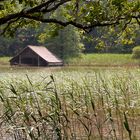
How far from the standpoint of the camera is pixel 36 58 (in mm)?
90625

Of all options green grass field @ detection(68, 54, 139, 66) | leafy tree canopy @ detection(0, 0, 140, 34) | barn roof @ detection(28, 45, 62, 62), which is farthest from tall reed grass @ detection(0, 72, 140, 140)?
barn roof @ detection(28, 45, 62, 62)

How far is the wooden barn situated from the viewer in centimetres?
8800

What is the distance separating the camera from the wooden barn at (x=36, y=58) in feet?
289

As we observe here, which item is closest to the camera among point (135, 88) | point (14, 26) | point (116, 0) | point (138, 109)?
point (116, 0)

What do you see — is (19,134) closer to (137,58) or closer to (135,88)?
(135,88)

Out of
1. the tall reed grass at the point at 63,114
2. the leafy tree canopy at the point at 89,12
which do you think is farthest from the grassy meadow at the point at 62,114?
the leafy tree canopy at the point at 89,12

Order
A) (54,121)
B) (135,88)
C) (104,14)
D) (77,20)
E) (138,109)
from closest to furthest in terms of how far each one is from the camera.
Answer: (54,121), (104,14), (77,20), (138,109), (135,88)

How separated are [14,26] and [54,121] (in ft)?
15.1

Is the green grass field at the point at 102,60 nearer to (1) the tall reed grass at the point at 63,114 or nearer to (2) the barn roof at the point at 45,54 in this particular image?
(2) the barn roof at the point at 45,54

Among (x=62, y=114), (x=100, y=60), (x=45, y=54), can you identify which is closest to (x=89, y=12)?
(x=62, y=114)

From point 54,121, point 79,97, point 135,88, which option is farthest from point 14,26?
point 135,88

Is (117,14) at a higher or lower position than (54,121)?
higher

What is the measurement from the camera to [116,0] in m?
9.33

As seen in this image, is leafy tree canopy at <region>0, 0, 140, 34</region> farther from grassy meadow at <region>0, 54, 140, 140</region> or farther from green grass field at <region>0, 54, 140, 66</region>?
green grass field at <region>0, 54, 140, 66</region>
